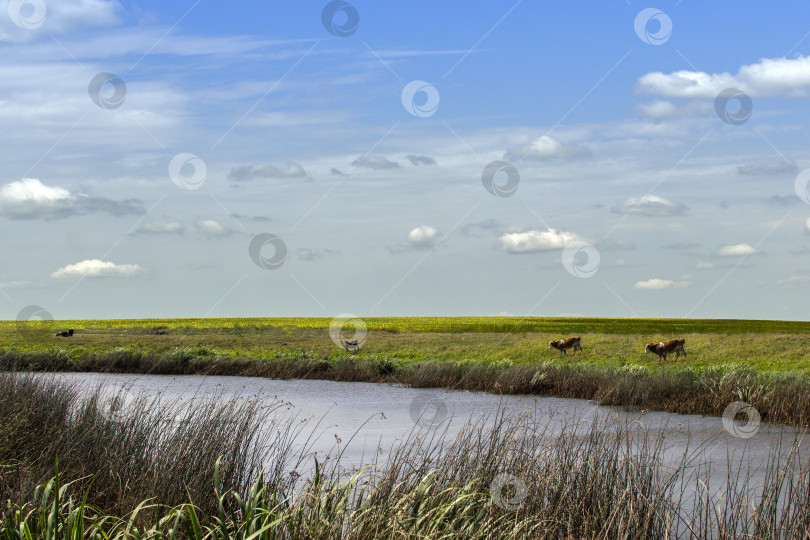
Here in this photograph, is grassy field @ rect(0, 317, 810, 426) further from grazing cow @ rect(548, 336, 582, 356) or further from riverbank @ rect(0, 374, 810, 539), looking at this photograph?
riverbank @ rect(0, 374, 810, 539)

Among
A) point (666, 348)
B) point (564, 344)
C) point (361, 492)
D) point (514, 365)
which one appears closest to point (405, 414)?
point (514, 365)

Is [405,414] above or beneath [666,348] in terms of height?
beneath

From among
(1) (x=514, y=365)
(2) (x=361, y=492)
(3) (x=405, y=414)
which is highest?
(1) (x=514, y=365)

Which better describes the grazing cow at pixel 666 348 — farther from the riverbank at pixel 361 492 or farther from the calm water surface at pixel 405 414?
the riverbank at pixel 361 492

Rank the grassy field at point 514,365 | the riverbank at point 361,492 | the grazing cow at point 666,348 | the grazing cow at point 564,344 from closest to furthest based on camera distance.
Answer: the riverbank at point 361,492
the grassy field at point 514,365
the grazing cow at point 666,348
the grazing cow at point 564,344

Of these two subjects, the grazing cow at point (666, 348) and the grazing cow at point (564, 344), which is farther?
the grazing cow at point (564, 344)

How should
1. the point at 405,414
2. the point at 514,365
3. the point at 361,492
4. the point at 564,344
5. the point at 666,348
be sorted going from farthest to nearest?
the point at 564,344 → the point at 666,348 → the point at 514,365 → the point at 405,414 → the point at 361,492

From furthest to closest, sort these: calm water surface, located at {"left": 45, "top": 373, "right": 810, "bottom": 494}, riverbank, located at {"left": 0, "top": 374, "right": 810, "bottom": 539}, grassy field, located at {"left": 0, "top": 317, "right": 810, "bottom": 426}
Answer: grassy field, located at {"left": 0, "top": 317, "right": 810, "bottom": 426} < calm water surface, located at {"left": 45, "top": 373, "right": 810, "bottom": 494} < riverbank, located at {"left": 0, "top": 374, "right": 810, "bottom": 539}

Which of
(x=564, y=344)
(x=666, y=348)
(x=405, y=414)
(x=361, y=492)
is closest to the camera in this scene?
(x=361, y=492)

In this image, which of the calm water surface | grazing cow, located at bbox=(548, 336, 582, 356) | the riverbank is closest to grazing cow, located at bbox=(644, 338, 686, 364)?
grazing cow, located at bbox=(548, 336, 582, 356)

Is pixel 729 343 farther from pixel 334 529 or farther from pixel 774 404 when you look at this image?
pixel 334 529

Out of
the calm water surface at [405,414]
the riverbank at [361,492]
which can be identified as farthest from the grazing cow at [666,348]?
the riverbank at [361,492]

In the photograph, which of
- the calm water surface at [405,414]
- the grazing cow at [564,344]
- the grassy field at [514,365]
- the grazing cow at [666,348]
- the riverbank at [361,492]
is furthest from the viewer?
the grazing cow at [564,344]

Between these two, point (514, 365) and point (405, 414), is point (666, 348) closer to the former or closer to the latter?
point (514, 365)
